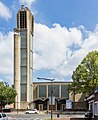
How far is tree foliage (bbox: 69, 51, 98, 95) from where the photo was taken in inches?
3034

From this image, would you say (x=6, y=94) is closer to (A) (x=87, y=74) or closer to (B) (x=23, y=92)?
(B) (x=23, y=92)

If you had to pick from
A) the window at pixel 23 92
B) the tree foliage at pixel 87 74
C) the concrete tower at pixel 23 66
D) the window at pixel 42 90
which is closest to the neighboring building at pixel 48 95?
the window at pixel 42 90

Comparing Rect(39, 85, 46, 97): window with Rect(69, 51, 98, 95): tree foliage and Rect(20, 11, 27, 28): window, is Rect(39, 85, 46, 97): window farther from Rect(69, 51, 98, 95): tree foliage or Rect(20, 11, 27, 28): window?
Rect(69, 51, 98, 95): tree foliage

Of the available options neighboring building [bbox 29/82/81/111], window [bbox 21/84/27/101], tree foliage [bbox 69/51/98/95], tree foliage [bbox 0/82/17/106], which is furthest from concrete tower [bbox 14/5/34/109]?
tree foliage [bbox 69/51/98/95]

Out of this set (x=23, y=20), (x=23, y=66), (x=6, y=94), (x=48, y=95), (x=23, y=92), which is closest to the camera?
(x=6, y=94)

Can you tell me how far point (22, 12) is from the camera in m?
117

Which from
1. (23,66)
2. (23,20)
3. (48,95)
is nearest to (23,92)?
(23,66)

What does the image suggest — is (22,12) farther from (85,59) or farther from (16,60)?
(85,59)

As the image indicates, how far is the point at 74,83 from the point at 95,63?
6.42m

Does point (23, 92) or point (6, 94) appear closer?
point (6, 94)

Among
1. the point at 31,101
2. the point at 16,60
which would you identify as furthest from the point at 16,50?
the point at 31,101

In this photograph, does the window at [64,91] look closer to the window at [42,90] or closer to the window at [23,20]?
the window at [42,90]

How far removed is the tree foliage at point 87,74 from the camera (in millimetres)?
77062

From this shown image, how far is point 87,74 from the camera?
77.0 m
